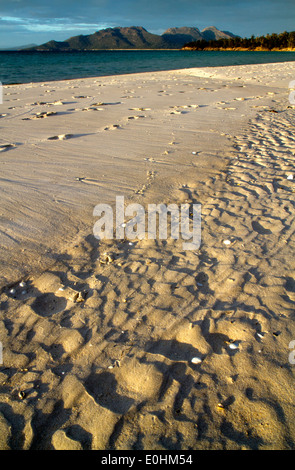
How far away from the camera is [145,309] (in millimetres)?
2188

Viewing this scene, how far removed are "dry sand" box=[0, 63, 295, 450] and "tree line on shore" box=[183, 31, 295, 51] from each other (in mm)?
69120

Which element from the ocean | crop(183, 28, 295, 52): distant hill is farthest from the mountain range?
the ocean

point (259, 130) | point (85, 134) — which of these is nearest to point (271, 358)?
point (85, 134)

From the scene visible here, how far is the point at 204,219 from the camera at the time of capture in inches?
128

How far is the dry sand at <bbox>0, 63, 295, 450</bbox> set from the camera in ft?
5.08

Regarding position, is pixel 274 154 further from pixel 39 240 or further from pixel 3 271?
pixel 3 271

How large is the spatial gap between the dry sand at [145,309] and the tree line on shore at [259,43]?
69.1 metres

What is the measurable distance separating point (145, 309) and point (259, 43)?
255 feet

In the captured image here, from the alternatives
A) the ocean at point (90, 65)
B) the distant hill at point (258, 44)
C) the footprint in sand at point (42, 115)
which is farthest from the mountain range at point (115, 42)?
the footprint in sand at point (42, 115)

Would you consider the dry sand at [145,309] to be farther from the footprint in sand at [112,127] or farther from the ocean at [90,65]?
the ocean at [90,65]

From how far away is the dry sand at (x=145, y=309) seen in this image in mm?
1550

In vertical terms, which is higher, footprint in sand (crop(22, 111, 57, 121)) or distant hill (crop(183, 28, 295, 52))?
distant hill (crop(183, 28, 295, 52))

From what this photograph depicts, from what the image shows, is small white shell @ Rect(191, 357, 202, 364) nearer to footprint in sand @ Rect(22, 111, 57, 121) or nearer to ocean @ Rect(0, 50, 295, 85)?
footprint in sand @ Rect(22, 111, 57, 121)

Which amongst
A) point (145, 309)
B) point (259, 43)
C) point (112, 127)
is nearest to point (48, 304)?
point (145, 309)
